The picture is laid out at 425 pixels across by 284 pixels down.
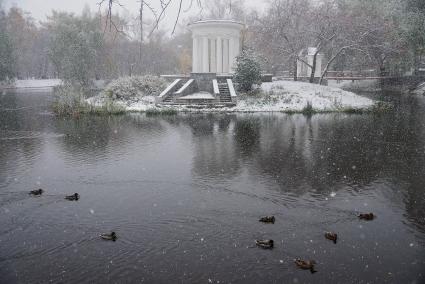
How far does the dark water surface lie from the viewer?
6.09 metres

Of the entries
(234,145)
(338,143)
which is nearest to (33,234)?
(234,145)

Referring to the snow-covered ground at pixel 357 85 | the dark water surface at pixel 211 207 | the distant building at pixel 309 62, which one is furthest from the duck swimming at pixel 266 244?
the snow-covered ground at pixel 357 85

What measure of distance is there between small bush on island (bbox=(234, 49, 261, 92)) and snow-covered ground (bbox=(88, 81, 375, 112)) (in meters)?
1.17

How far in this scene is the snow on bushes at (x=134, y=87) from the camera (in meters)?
30.9

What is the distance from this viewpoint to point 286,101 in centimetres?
2767

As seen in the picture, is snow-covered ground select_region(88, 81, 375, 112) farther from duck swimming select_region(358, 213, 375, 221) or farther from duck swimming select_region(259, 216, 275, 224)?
duck swimming select_region(259, 216, 275, 224)

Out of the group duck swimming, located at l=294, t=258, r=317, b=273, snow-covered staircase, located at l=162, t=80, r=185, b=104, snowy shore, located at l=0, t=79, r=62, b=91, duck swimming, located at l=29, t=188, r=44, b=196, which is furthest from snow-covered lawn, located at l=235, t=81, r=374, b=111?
snowy shore, located at l=0, t=79, r=62, b=91

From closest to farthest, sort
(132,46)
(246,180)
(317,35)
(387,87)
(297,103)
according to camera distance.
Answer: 1. (246,180)
2. (297,103)
3. (317,35)
4. (387,87)
5. (132,46)

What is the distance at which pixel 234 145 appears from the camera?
593 inches

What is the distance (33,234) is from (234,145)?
9002 millimetres

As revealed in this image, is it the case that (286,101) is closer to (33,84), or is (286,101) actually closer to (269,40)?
(269,40)

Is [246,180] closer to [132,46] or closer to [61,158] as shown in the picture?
[61,158]

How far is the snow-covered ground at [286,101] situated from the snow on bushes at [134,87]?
3.56 feet

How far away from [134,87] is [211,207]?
978 inches
